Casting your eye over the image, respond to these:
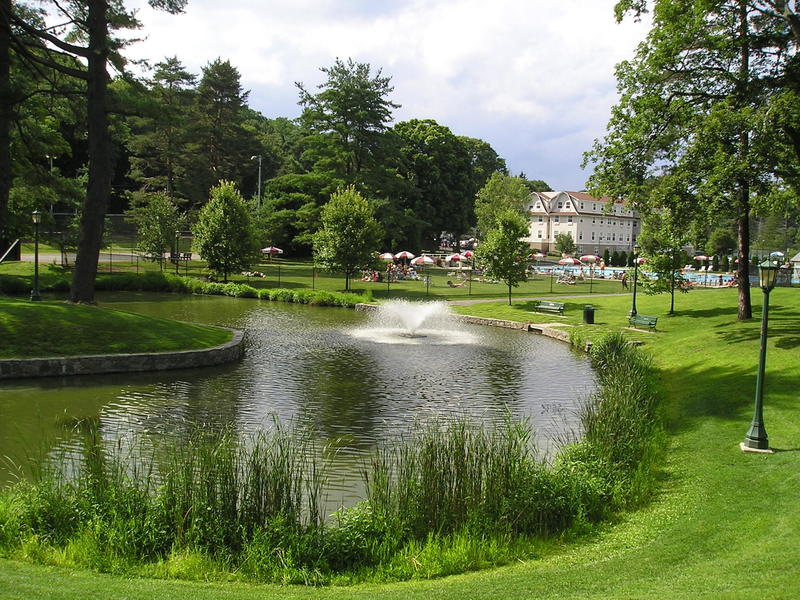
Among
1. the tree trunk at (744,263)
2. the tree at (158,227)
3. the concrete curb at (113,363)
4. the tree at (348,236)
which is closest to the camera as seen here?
the concrete curb at (113,363)

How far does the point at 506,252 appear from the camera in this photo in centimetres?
3712

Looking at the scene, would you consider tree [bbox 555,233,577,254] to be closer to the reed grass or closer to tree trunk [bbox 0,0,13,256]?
tree trunk [bbox 0,0,13,256]

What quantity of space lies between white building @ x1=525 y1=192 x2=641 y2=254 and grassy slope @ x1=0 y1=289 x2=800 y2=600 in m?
94.4

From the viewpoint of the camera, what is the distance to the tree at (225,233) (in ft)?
147

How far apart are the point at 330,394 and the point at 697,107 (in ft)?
52.6

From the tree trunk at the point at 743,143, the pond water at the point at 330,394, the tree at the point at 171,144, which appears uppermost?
the tree at the point at 171,144

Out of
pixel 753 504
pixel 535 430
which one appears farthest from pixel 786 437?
pixel 535 430

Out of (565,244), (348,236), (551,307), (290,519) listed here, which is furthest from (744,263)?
(565,244)

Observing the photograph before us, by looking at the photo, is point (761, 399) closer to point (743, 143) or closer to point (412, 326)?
point (743, 143)

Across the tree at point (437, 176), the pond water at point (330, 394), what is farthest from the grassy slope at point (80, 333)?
the tree at point (437, 176)

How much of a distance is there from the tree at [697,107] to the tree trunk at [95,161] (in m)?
18.3

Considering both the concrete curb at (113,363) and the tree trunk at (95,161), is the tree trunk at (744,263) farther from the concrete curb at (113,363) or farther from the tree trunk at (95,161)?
the tree trunk at (95,161)

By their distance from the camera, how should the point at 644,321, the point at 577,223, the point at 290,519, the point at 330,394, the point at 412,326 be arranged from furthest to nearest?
the point at 577,223 < the point at 412,326 < the point at 644,321 < the point at 330,394 < the point at 290,519

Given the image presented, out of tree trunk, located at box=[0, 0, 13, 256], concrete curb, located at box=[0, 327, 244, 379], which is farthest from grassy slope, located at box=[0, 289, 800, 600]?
tree trunk, located at box=[0, 0, 13, 256]
